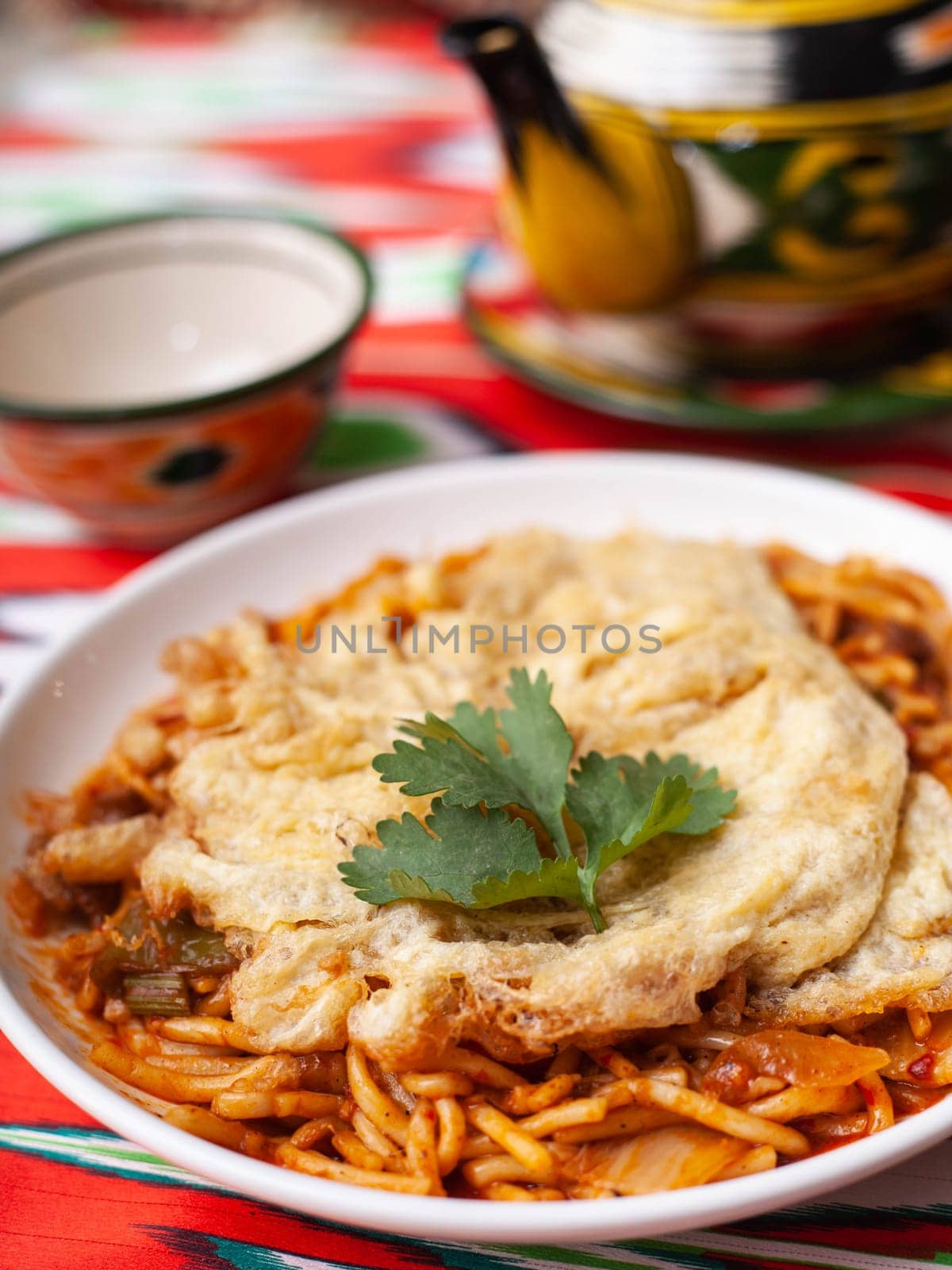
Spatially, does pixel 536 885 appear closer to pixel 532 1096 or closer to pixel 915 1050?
pixel 532 1096

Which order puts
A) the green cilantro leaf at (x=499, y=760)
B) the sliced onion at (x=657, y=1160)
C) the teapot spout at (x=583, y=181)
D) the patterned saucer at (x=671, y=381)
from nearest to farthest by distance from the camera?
the sliced onion at (x=657, y=1160) < the green cilantro leaf at (x=499, y=760) < the teapot spout at (x=583, y=181) < the patterned saucer at (x=671, y=381)

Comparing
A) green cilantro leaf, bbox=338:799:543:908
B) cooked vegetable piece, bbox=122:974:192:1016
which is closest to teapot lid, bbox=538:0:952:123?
green cilantro leaf, bbox=338:799:543:908

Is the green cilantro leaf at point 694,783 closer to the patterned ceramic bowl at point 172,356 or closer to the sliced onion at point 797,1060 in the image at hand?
the sliced onion at point 797,1060

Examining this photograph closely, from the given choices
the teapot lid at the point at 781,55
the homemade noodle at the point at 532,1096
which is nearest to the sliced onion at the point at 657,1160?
the homemade noodle at the point at 532,1096

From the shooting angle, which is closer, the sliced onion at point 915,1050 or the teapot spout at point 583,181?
the sliced onion at point 915,1050

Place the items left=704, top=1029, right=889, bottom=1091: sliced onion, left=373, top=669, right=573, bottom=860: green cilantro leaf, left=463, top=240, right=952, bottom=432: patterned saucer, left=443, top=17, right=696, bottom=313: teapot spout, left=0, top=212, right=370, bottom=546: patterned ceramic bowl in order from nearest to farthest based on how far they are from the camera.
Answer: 1. left=704, top=1029, right=889, bottom=1091: sliced onion
2. left=373, top=669, right=573, bottom=860: green cilantro leaf
3. left=443, top=17, right=696, bottom=313: teapot spout
4. left=0, top=212, right=370, bottom=546: patterned ceramic bowl
5. left=463, top=240, right=952, bottom=432: patterned saucer

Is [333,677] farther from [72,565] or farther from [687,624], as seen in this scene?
[72,565]

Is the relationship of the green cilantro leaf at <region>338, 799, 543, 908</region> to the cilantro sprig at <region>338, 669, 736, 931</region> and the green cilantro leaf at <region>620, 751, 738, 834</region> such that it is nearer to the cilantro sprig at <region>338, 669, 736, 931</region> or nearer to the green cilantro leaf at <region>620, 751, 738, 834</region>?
the cilantro sprig at <region>338, 669, 736, 931</region>
